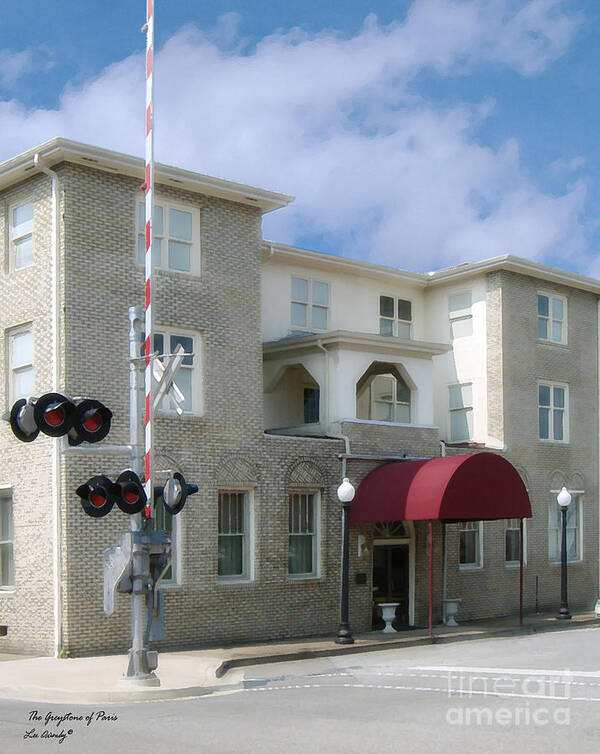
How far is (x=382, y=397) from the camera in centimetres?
2948

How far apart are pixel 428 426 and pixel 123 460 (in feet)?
28.6

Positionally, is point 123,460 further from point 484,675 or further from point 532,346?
point 532,346

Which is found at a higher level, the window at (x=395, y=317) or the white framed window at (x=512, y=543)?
the window at (x=395, y=317)

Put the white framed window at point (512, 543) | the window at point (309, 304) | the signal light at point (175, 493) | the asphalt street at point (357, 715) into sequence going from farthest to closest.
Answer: the white framed window at point (512, 543)
the window at point (309, 304)
the signal light at point (175, 493)
the asphalt street at point (357, 715)

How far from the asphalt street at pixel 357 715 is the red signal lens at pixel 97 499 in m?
2.66

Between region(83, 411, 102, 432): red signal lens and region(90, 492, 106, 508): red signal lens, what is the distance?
99 centimetres

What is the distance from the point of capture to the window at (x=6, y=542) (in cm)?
2247

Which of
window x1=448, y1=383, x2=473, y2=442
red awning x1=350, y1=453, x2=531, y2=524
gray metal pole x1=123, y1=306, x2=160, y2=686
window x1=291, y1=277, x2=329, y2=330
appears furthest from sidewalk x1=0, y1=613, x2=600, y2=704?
window x1=291, y1=277, x2=329, y2=330

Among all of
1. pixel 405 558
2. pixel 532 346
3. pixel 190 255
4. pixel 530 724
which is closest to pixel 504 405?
pixel 532 346

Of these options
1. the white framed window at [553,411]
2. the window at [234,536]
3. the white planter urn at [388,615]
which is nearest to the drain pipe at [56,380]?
the window at [234,536]

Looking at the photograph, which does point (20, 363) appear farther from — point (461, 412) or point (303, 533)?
point (461, 412)

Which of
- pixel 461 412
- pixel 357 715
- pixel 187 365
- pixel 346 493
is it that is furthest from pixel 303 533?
pixel 357 715

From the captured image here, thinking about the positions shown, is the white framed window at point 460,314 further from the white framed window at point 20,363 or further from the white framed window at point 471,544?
the white framed window at point 20,363

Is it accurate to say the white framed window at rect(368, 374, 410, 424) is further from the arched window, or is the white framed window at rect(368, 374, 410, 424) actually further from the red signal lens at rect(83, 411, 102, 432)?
the red signal lens at rect(83, 411, 102, 432)
